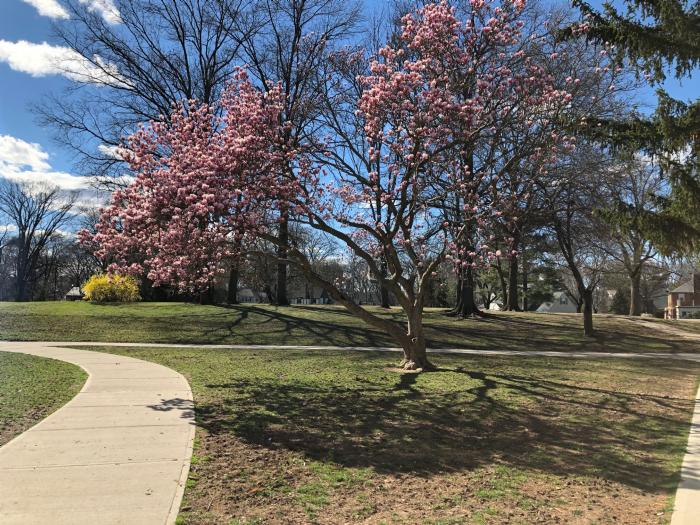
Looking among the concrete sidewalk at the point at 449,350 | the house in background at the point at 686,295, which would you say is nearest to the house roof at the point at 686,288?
the house in background at the point at 686,295

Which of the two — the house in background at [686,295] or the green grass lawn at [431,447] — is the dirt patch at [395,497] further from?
the house in background at [686,295]

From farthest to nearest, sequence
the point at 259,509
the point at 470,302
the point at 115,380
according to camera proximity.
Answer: the point at 470,302 → the point at 115,380 → the point at 259,509

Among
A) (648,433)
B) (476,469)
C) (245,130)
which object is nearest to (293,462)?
(476,469)

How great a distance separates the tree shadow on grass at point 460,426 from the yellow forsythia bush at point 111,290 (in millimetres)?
16876

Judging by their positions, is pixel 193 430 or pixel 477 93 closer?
pixel 193 430

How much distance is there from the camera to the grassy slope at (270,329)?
647 inches

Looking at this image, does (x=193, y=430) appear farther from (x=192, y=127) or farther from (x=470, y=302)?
(x=470, y=302)

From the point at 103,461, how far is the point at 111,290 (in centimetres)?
2051

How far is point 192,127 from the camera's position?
10320 millimetres

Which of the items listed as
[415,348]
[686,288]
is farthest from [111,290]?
[686,288]

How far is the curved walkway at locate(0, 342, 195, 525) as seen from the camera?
379 centimetres

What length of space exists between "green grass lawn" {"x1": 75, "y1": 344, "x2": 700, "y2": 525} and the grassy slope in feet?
21.0

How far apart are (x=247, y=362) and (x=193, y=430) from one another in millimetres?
5940

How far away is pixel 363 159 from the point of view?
36.6 ft
